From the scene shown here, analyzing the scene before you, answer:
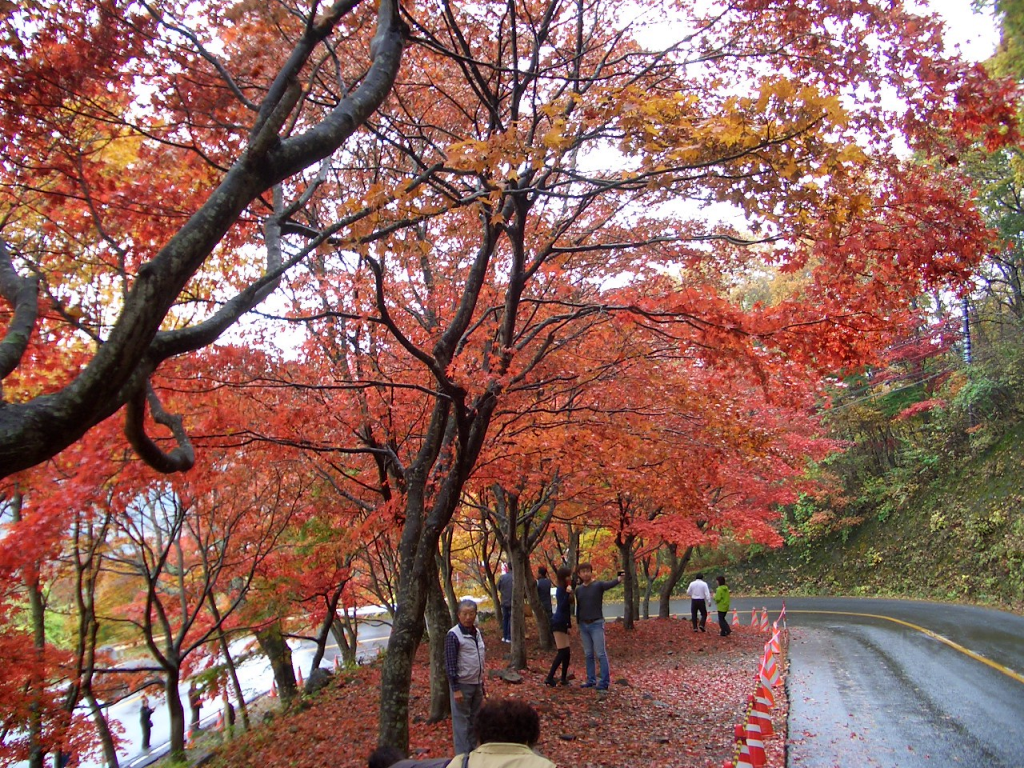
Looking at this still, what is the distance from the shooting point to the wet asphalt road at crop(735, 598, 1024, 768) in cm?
646

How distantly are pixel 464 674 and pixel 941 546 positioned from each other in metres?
22.6

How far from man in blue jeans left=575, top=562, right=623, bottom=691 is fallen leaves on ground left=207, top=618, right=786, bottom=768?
1.31ft

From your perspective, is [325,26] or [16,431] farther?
[325,26]

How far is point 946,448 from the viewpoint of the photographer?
25.1m

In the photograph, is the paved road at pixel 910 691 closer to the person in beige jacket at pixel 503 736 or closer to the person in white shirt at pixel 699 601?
the person in white shirt at pixel 699 601

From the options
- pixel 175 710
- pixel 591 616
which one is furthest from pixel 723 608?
pixel 175 710

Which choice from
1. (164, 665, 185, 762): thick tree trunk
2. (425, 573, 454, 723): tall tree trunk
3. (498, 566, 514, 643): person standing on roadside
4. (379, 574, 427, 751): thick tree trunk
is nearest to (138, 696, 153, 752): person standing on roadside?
(164, 665, 185, 762): thick tree trunk

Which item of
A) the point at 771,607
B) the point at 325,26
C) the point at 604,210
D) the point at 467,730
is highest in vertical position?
the point at 604,210

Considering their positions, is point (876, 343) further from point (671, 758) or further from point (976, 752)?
point (671, 758)

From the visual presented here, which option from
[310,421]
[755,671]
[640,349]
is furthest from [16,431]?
[755,671]

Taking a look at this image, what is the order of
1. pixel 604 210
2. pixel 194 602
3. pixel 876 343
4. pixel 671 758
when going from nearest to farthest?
pixel 876 343, pixel 671 758, pixel 604 210, pixel 194 602

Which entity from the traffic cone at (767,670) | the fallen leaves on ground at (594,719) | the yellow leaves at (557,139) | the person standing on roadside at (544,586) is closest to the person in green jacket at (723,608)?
the fallen leaves on ground at (594,719)

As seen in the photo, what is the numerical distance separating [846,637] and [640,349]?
1068 centimetres

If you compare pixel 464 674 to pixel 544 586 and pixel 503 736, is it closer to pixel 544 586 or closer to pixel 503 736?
pixel 503 736
